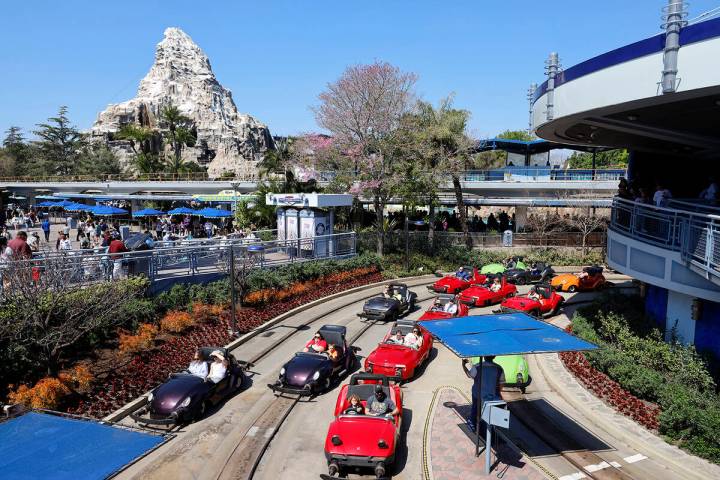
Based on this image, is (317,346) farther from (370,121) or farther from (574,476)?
(370,121)

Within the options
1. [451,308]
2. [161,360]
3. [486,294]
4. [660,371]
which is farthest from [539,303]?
[161,360]

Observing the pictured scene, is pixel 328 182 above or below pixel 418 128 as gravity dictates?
below

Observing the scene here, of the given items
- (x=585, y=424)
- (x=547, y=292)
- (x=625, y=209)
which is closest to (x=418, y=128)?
(x=547, y=292)

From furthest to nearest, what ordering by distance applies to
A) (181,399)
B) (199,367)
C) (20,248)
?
1. (20,248)
2. (199,367)
3. (181,399)

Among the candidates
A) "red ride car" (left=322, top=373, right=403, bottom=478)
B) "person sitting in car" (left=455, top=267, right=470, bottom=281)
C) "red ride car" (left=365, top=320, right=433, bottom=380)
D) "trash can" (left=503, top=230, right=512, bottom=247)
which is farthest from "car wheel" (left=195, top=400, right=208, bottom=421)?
"trash can" (left=503, top=230, right=512, bottom=247)

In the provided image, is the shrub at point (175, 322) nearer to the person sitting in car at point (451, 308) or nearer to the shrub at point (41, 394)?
the shrub at point (41, 394)

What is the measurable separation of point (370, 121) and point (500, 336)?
887 inches

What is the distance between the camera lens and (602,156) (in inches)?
3381

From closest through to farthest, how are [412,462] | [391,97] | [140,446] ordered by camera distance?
1. [140,446]
2. [412,462]
3. [391,97]

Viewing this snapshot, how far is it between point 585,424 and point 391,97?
75.8 ft

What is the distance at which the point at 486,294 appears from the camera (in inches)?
888

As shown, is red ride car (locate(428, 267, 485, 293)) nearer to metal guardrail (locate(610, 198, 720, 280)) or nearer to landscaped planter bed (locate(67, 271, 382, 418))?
landscaped planter bed (locate(67, 271, 382, 418))

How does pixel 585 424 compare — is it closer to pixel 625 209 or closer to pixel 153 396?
pixel 625 209

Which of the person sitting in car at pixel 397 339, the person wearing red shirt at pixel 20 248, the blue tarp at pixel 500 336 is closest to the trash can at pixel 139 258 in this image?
the person wearing red shirt at pixel 20 248
